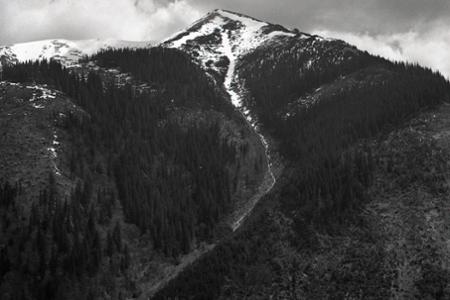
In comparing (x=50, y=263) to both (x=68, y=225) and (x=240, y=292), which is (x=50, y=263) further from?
(x=240, y=292)

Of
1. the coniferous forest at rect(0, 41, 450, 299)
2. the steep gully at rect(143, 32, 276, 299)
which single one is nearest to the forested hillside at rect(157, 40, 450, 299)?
the coniferous forest at rect(0, 41, 450, 299)

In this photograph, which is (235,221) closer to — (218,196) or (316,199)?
(218,196)

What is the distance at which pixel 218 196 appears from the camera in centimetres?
13862

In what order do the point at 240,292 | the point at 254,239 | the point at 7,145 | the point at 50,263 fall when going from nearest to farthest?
the point at 240,292 < the point at 50,263 < the point at 254,239 < the point at 7,145

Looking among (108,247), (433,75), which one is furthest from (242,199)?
(433,75)

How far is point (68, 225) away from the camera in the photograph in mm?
104062

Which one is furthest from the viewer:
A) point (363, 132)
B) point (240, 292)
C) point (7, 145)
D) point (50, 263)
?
point (363, 132)

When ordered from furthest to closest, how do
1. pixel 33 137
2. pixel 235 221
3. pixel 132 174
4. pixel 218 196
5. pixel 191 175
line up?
1. pixel 191 175
2. pixel 218 196
3. pixel 132 174
4. pixel 235 221
5. pixel 33 137

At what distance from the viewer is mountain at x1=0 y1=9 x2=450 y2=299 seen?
300 feet

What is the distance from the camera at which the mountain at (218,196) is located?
91.4 meters

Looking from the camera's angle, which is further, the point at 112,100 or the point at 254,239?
the point at 112,100

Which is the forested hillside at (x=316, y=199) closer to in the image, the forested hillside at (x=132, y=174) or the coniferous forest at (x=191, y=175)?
the coniferous forest at (x=191, y=175)

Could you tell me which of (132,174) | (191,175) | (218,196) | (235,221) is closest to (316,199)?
(235,221)

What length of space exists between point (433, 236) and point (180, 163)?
76601 mm
